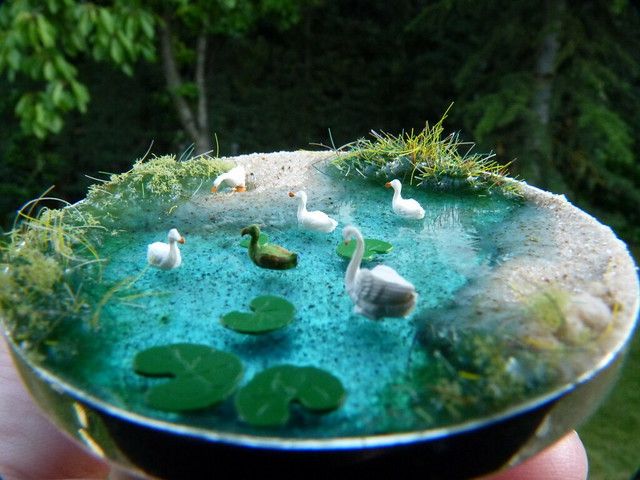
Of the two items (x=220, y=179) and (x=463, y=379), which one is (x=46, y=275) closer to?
(x=220, y=179)

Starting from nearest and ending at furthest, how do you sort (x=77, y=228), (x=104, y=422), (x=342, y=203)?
(x=104, y=422)
(x=77, y=228)
(x=342, y=203)

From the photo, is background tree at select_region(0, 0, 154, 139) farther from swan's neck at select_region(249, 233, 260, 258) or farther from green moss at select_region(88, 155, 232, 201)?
swan's neck at select_region(249, 233, 260, 258)

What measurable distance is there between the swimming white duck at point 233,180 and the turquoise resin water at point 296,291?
1.1 inches

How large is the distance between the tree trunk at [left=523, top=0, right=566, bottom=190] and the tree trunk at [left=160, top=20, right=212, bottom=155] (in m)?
1.78

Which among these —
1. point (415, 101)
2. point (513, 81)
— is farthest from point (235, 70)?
point (513, 81)

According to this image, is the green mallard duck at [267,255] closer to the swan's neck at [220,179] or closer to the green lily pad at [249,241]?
the green lily pad at [249,241]

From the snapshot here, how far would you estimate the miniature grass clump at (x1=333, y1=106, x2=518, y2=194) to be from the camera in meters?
1.69

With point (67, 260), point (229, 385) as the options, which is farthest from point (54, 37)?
point (229, 385)

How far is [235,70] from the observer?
14.3 feet

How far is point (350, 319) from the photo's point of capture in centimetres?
111

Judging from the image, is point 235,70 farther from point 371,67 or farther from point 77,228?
point 77,228

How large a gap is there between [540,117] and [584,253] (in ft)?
6.75

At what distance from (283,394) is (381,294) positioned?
27 cm

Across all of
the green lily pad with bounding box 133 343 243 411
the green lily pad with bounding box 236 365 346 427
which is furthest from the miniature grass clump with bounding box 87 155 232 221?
the green lily pad with bounding box 236 365 346 427
